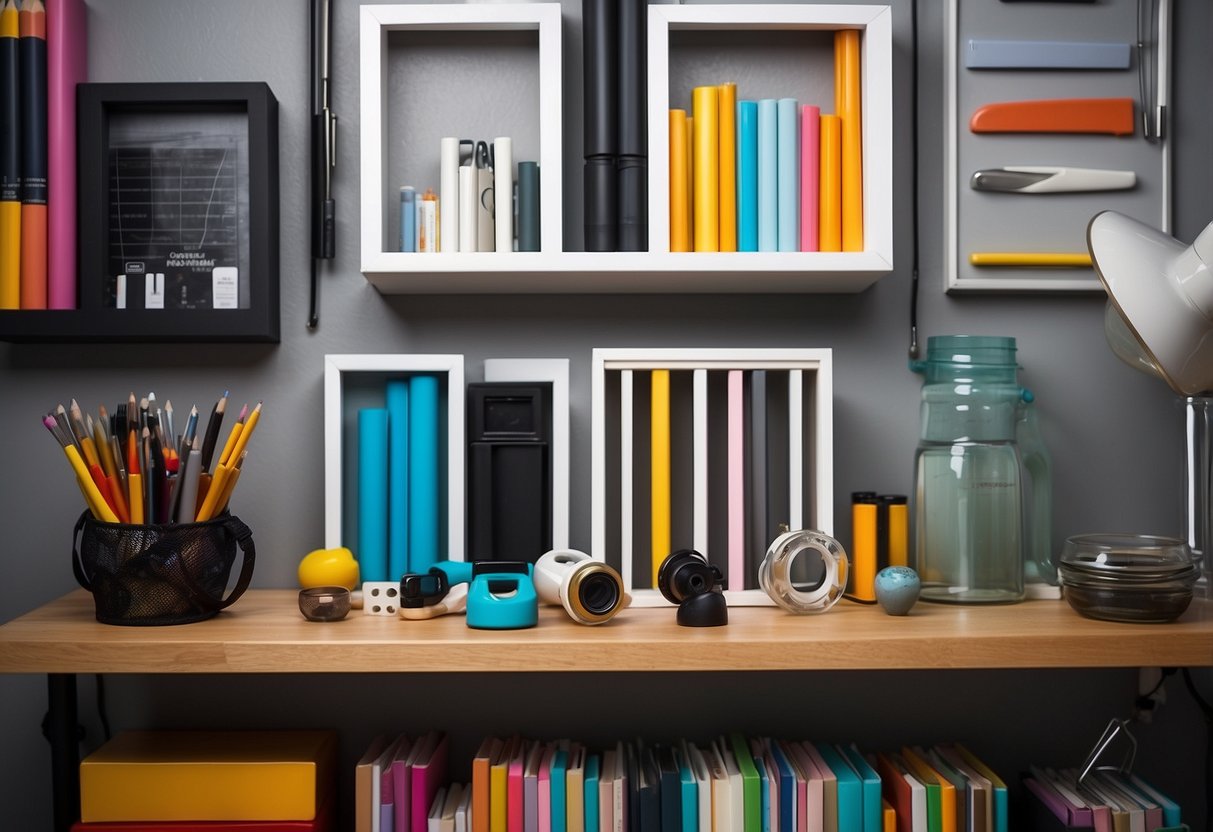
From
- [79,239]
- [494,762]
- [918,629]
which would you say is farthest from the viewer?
[79,239]

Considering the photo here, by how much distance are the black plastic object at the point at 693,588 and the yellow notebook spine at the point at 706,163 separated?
428 millimetres

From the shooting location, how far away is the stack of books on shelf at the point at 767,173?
4.37 feet

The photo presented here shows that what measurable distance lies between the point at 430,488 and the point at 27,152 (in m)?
0.73

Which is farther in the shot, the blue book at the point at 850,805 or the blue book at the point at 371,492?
the blue book at the point at 371,492

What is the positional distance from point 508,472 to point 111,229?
2.21 ft

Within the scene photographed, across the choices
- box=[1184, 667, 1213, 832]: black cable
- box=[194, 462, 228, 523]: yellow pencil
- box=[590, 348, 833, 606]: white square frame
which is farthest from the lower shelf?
box=[1184, 667, 1213, 832]: black cable

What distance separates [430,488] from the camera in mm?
1358

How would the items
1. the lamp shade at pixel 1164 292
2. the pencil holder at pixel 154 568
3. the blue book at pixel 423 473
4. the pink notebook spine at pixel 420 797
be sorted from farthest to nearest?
the blue book at pixel 423 473
the pink notebook spine at pixel 420 797
the pencil holder at pixel 154 568
the lamp shade at pixel 1164 292

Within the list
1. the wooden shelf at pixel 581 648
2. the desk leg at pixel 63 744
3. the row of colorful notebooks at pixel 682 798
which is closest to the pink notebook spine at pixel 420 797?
the row of colorful notebooks at pixel 682 798

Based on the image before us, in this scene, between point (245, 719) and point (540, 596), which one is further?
point (245, 719)

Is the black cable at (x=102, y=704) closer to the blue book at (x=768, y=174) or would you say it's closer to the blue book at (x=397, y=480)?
the blue book at (x=397, y=480)

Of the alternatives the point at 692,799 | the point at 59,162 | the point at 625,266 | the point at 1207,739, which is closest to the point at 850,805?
the point at 692,799

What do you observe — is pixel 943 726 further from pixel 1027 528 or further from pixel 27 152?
pixel 27 152

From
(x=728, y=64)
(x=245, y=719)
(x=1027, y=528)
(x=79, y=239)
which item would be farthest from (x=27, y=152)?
(x=1027, y=528)
